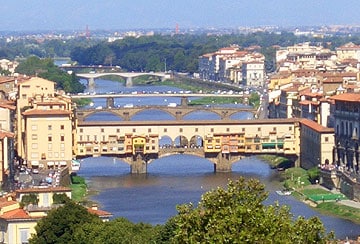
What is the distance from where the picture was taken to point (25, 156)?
109 feet

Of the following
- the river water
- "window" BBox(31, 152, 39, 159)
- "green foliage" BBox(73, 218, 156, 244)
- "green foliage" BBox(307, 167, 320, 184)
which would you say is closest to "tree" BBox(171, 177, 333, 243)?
"green foliage" BBox(73, 218, 156, 244)

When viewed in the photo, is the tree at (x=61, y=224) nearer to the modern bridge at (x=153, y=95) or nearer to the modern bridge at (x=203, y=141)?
the modern bridge at (x=203, y=141)

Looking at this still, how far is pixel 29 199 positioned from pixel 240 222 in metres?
8.07

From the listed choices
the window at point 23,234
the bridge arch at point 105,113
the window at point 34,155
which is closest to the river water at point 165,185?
the window at point 34,155

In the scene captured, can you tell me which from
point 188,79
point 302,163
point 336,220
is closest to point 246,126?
point 302,163

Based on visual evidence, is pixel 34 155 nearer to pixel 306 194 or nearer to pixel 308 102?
pixel 306 194

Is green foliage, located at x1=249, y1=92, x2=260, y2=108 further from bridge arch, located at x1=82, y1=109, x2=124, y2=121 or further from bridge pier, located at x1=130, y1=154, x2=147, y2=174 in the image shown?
bridge pier, located at x1=130, y1=154, x2=147, y2=174

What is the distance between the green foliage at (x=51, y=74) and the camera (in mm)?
59406

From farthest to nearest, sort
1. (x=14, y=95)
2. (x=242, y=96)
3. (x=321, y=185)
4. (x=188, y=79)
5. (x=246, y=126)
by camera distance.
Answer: (x=188, y=79)
(x=242, y=96)
(x=14, y=95)
(x=246, y=126)
(x=321, y=185)

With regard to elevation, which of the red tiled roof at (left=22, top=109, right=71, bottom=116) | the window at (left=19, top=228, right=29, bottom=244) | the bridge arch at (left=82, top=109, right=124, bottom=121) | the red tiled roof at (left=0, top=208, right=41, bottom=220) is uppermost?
the red tiled roof at (left=22, top=109, right=71, bottom=116)

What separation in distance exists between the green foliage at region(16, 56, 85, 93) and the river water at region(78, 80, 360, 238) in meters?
22.4

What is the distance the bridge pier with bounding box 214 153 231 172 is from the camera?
33.9m

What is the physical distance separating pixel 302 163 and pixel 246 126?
2335 mm

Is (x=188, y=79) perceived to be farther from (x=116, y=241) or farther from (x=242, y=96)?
(x=116, y=241)
